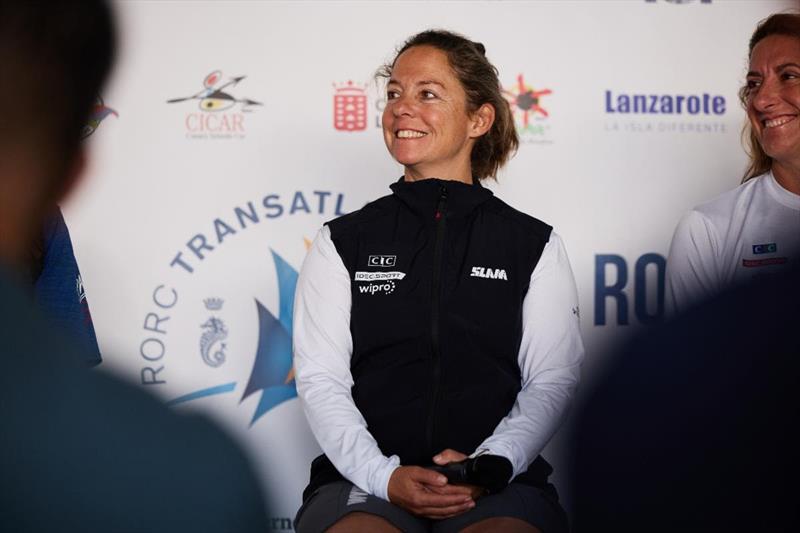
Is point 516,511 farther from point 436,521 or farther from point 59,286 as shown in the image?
point 59,286

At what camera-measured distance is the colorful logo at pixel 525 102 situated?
246cm

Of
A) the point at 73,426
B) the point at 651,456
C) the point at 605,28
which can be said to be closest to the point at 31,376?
the point at 73,426

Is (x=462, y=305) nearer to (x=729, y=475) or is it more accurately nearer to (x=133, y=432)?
(x=729, y=475)

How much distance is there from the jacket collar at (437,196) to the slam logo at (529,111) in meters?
0.74

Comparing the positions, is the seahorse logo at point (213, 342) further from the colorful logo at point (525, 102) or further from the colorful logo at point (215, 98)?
the colorful logo at point (525, 102)

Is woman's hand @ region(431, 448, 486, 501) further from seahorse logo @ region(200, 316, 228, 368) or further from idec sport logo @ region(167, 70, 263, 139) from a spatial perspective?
idec sport logo @ region(167, 70, 263, 139)

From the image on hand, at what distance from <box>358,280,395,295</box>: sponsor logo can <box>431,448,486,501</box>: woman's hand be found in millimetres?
308

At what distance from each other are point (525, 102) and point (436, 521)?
129cm

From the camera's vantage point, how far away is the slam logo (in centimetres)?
246

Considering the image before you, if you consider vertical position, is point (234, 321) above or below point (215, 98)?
below

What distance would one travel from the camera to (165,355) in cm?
240

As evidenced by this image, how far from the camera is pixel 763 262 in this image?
198 cm

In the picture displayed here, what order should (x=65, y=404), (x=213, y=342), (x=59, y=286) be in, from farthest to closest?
(x=213, y=342) → (x=65, y=404) → (x=59, y=286)

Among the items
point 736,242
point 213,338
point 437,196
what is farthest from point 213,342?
point 736,242
